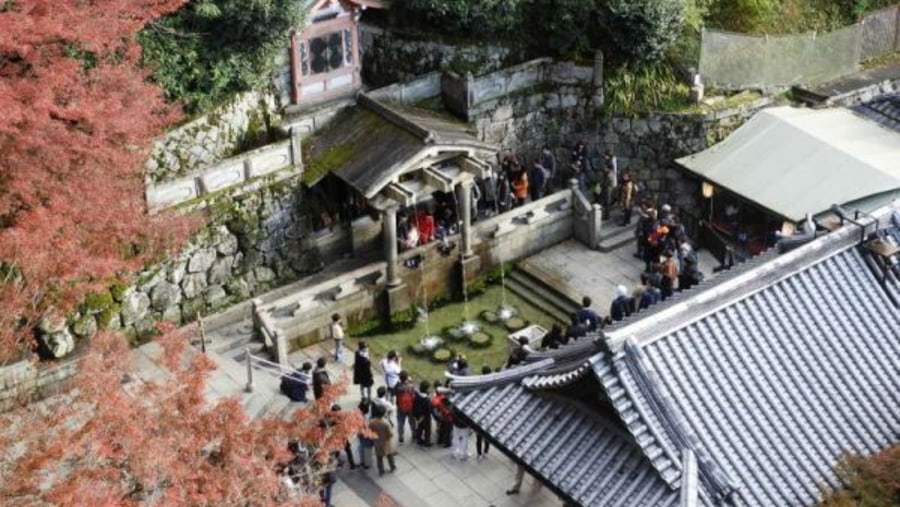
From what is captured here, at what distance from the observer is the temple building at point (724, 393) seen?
2181 cm

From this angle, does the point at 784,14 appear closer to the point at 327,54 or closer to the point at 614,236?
the point at 614,236

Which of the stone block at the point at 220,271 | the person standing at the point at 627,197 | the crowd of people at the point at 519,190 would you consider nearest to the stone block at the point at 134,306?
the stone block at the point at 220,271

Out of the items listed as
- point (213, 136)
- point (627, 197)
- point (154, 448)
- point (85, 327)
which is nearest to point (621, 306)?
point (627, 197)

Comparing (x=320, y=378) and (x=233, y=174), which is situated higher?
(x=233, y=174)

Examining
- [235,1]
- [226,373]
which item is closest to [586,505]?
[226,373]

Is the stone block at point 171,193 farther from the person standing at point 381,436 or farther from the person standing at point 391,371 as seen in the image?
the person standing at point 381,436

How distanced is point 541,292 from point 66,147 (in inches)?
599

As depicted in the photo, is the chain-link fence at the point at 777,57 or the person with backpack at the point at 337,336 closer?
the person with backpack at the point at 337,336

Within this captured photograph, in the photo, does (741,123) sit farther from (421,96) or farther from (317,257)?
(317,257)

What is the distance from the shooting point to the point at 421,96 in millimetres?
40156

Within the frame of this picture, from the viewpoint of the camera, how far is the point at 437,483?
29641 millimetres

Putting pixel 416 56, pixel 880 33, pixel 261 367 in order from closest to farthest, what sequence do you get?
pixel 261 367 → pixel 416 56 → pixel 880 33

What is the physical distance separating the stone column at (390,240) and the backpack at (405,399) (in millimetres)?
7203

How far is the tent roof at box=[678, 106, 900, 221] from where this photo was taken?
35.3m
